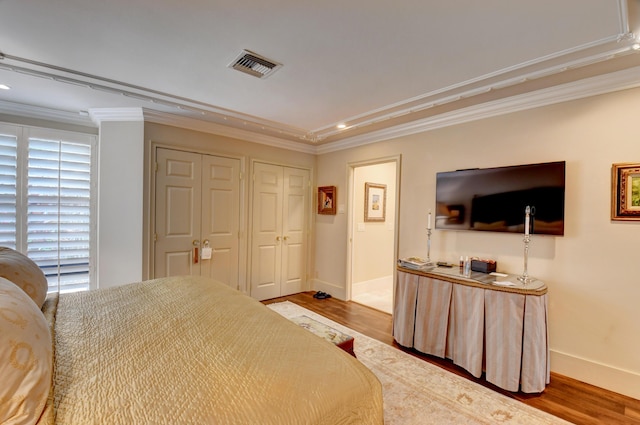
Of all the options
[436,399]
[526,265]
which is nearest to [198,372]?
[436,399]

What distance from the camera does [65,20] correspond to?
171cm

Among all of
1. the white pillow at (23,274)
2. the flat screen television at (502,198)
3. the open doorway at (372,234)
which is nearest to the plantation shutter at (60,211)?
the white pillow at (23,274)

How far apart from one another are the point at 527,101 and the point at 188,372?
3.26 metres

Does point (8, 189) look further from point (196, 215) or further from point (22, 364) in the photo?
point (22, 364)

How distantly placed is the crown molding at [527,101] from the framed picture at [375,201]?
1042mm

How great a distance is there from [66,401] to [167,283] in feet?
4.26

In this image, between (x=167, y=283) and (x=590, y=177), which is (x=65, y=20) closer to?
(x=167, y=283)

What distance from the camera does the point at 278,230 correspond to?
444 centimetres

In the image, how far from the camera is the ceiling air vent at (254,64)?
2.06 meters

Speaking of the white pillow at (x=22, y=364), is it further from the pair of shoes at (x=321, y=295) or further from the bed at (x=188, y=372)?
the pair of shoes at (x=321, y=295)

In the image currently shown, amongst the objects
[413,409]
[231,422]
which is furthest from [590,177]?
[231,422]

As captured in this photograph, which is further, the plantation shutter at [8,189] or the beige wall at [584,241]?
the plantation shutter at [8,189]

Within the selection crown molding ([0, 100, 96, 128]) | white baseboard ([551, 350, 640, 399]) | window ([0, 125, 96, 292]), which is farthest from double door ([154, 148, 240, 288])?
white baseboard ([551, 350, 640, 399])

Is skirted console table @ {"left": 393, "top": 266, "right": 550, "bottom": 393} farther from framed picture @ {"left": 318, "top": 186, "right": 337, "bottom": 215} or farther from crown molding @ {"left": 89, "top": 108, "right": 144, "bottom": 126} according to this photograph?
crown molding @ {"left": 89, "top": 108, "right": 144, "bottom": 126}
